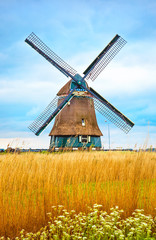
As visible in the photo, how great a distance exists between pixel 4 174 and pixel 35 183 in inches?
25.4

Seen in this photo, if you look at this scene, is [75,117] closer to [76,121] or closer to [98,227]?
[76,121]

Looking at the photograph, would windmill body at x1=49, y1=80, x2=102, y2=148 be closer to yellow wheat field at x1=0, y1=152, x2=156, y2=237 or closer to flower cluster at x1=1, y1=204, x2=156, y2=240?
yellow wheat field at x1=0, y1=152, x2=156, y2=237

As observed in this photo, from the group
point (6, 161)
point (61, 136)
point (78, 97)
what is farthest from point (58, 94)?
point (6, 161)

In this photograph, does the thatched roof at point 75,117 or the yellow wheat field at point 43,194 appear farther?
the thatched roof at point 75,117

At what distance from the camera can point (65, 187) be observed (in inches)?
195

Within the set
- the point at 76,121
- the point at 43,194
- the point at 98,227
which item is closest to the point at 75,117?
the point at 76,121

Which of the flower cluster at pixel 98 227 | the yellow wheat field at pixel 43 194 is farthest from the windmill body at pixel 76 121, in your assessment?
the flower cluster at pixel 98 227

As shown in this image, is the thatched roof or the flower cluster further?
the thatched roof

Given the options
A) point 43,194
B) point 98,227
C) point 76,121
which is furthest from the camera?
point 76,121

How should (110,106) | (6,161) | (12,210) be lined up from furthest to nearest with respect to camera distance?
(110,106) < (6,161) < (12,210)

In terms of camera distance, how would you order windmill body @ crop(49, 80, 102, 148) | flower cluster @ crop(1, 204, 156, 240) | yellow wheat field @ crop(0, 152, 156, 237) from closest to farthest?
flower cluster @ crop(1, 204, 156, 240)
yellow wheat field @ crop(0, 152, 156, 237)
windmill body @ crop(49, 80, 102, 148)

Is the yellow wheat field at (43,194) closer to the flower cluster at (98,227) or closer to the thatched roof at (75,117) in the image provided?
the flower cluster at (98,227)

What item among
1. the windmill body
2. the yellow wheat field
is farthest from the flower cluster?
the windmill body

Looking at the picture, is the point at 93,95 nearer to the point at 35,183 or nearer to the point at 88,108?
the point at 88,108
